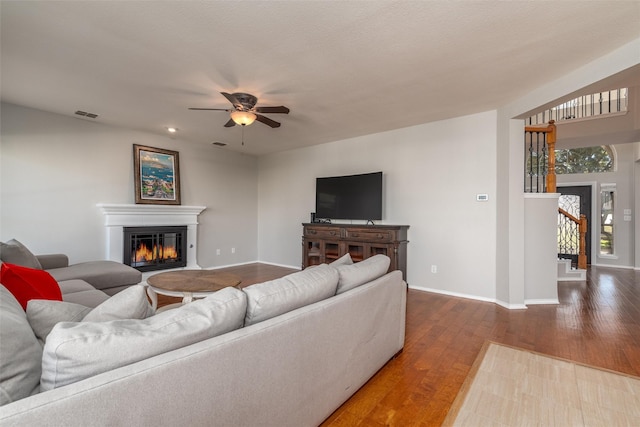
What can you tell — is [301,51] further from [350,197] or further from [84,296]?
[350,197]

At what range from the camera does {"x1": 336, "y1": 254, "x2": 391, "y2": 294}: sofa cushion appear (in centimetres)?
186

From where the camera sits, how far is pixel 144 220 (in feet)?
16.0

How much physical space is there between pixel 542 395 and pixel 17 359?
2600 millimetres

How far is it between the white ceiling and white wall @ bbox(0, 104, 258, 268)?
18.2 inches

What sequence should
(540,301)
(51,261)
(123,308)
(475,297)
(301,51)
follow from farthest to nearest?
(475,297), (540,301), (51,261), (301,51), (123,308)

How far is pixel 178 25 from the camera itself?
2.14 meters

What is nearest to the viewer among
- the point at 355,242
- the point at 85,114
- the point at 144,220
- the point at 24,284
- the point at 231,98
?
the point at 24,284

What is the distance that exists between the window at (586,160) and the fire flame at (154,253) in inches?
346

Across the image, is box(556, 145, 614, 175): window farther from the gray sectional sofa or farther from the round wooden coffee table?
the gray sectional sofa

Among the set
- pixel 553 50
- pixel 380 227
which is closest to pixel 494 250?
pixel 380 227

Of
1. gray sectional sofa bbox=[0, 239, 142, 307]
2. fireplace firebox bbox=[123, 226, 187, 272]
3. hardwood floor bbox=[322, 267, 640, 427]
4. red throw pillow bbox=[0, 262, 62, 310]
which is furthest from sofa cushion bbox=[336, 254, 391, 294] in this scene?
fireplace firebox bbox=[123, 226, 187, 272]

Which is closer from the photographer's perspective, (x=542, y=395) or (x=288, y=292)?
(x=288, y=292)

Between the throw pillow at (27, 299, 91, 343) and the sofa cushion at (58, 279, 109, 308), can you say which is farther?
the sofa cushion at (58, 279, 109, 308)

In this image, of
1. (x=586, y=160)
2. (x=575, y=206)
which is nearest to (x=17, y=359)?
(x=575, y=206)
